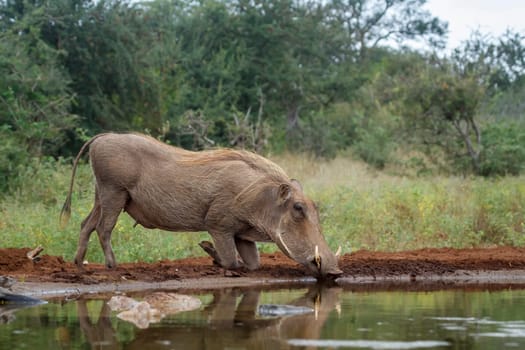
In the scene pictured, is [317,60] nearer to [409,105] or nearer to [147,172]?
[409,105]

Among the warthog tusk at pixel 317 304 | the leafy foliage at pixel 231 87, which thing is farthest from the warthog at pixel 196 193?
the leafy foliage at pixel 231 87

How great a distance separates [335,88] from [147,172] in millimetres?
18845

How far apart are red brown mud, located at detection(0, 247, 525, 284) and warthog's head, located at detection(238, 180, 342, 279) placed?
513mm

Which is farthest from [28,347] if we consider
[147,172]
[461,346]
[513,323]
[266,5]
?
[266,5]

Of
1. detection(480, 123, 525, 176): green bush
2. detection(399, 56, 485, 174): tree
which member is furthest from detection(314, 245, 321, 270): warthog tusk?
detection(399, 56, 485, 174): tree

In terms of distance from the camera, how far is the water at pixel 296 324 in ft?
17.7

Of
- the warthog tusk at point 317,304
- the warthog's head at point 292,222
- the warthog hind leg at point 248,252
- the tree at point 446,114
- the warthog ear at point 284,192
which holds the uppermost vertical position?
the tree at point 446,114

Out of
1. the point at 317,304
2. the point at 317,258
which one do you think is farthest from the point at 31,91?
the point at 317,304

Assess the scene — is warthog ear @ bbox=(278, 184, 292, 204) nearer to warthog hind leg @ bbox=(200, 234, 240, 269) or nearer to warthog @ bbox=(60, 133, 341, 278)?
warthog @ bbox=(60, 133, 341, 278)

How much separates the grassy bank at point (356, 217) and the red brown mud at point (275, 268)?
0.87m

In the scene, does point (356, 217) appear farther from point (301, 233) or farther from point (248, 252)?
point (301, 233)

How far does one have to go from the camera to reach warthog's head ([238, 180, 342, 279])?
322 inches

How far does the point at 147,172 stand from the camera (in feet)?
28.5

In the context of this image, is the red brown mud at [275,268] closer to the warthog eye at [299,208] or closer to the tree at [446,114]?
the warthog eye at [299,208]
